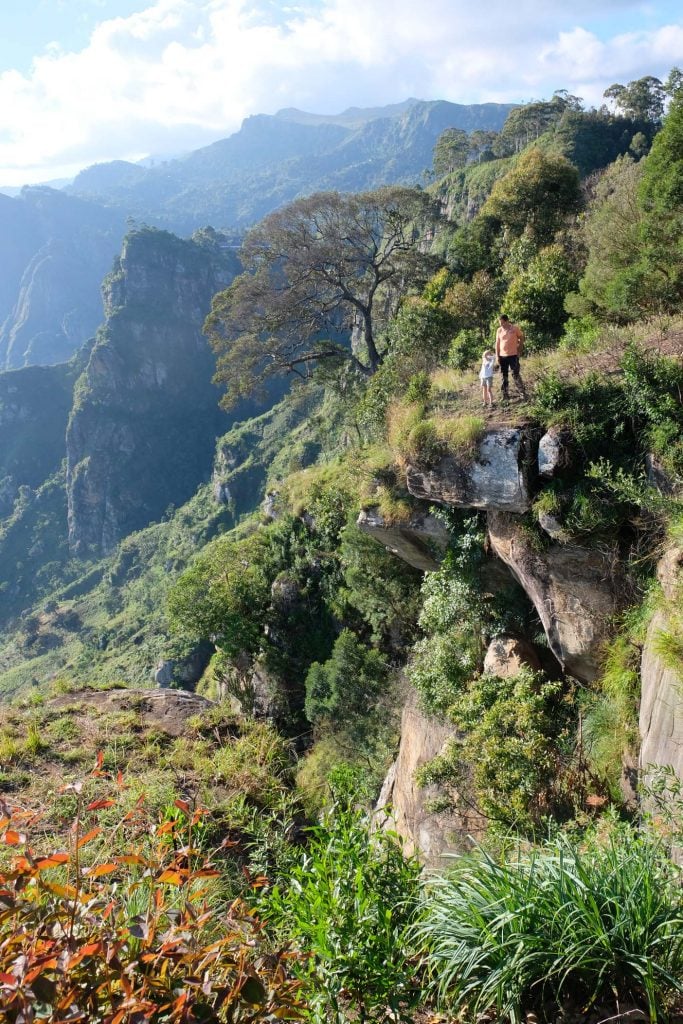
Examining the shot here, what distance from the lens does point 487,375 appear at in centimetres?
810

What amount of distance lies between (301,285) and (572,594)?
1438 centimetres

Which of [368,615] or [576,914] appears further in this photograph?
[368,615]

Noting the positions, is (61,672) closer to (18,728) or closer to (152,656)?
(152,656)

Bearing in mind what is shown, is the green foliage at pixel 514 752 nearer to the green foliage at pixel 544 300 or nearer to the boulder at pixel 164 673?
the green foliage at pixel 544 300

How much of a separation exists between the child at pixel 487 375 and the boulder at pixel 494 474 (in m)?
0.85

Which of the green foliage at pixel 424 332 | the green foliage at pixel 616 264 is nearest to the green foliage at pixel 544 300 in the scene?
the green foliage at pixel 616 264

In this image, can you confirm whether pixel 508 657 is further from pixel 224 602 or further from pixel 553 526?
pixel 224 602

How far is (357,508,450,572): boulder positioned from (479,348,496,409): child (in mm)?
2052

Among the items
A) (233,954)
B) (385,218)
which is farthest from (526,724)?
(385,218)

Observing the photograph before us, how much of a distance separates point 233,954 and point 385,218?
21895 mm

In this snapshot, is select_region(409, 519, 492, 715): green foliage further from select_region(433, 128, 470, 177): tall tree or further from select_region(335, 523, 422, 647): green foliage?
select_region(433, 128, 470, 177): tall tree

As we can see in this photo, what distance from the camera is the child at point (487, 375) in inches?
316

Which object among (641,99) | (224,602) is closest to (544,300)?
(224,602)

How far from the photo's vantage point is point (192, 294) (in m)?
117
